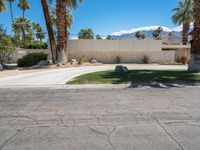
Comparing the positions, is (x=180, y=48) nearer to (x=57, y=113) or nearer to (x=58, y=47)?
(x=58, y=47)

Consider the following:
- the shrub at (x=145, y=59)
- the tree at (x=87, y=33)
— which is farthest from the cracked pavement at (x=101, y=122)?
the tree at (x=87, y=33)

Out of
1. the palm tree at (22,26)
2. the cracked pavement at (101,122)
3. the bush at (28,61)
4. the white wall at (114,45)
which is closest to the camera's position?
the cracked pavement at (101,122)

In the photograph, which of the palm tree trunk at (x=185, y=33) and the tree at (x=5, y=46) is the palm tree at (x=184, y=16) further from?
the tree at (x=5, y=46)

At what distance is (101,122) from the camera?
250 inches

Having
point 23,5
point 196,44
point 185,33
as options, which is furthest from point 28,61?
point 23,5

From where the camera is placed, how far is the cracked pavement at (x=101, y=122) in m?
4.89

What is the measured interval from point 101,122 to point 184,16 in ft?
136

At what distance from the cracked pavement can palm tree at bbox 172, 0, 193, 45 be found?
3529 centimetres

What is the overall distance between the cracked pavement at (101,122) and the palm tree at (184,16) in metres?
35.3

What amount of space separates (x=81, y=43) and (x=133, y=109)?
27411mm

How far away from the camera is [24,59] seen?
94.1 ft

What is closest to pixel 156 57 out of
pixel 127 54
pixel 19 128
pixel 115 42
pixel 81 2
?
pixel 127 54

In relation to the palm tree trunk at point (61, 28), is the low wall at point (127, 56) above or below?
below

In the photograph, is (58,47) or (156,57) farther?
(156,57)
